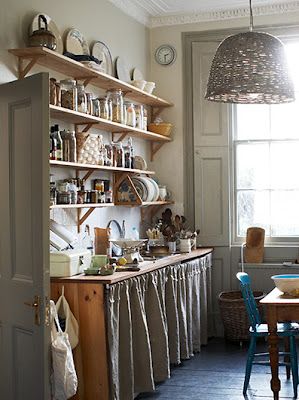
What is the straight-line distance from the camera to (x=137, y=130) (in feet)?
20.1

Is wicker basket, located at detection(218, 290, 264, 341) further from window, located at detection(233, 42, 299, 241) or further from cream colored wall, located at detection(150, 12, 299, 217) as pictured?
cream colored wall, located at detection(150, 12, 299, 217)

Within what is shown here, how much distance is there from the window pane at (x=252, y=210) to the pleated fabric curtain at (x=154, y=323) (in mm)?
587

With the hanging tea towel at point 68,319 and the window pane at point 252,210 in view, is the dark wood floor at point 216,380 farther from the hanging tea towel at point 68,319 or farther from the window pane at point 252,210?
the window pane at point 252,210

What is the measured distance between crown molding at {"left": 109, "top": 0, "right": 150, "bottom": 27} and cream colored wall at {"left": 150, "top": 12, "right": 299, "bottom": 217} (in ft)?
0.67

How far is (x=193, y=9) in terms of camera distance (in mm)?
6973

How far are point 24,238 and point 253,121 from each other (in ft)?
12.3

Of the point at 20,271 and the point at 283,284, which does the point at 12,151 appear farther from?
the point at 283,284

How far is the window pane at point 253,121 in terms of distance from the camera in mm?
7039

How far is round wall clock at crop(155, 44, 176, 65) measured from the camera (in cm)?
718

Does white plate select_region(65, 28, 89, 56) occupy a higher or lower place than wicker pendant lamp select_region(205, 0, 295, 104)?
higher

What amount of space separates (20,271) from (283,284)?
200cm

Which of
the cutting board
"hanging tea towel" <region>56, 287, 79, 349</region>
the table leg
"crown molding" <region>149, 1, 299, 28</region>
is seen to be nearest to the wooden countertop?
"hanging tea towel" <region>56, 287, 79, 349</region>

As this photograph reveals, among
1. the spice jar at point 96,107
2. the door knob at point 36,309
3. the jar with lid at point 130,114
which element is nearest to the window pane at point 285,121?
the jar with lid at point 130,114

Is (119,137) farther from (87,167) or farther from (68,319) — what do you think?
(68,319)
